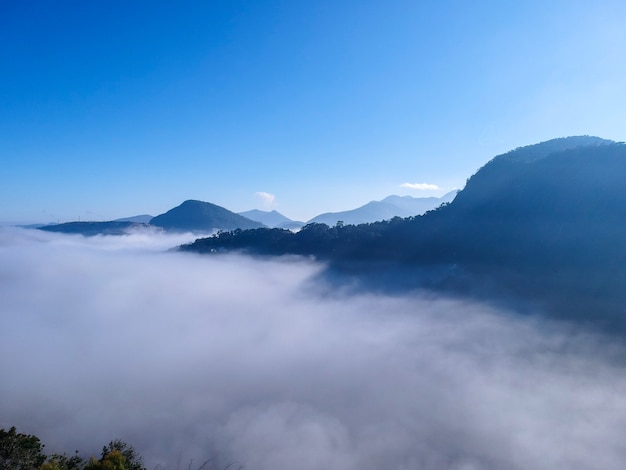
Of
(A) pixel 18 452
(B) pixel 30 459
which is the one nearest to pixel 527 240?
Answer: (B) pixel 30 459

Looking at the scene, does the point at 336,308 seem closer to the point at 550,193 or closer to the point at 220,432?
the point at 220,432

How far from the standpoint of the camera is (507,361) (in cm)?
8894

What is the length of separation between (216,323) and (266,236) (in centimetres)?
5487

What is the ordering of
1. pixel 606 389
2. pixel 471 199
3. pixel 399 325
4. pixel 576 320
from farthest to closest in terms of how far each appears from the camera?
pixel 471 199 → pixel 399 325 → pixel 576 320 → pixel 606 389

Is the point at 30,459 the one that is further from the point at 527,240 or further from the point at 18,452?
the point at 527,240

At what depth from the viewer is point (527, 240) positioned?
4021 inches

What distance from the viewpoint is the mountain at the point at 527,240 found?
8438 centimetres

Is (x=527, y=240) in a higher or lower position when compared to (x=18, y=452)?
higher

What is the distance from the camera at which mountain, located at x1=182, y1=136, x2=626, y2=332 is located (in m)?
84.4

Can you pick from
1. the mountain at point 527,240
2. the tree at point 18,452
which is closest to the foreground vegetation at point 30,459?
the tree at point 18,452

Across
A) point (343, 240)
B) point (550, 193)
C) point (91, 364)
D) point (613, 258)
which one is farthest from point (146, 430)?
point (550, 193)

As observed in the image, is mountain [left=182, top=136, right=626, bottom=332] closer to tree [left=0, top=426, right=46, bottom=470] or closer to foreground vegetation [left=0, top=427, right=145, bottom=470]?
foreground vegetation [left=0, top=427, right=145, bottom=470]

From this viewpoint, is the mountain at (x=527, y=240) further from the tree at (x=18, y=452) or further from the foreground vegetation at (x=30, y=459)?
the tree at (x=18, y=452)

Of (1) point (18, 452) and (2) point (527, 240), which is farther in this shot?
(2) point (527, 240)
